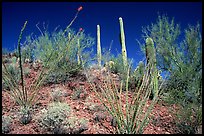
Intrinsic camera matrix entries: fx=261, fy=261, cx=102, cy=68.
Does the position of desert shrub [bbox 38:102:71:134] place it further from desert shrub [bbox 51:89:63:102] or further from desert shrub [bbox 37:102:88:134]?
desert shrub [bbox 51:89:63:102]

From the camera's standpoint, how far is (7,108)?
846 centimetres

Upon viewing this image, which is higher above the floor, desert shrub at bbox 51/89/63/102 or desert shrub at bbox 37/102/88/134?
desert shrub at bbox 51/89/63/102

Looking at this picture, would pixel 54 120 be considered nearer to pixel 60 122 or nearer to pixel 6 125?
pixel 60 122

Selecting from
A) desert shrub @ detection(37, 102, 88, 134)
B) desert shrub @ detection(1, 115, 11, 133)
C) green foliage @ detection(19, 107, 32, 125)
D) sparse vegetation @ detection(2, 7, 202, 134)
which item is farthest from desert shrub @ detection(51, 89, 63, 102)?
desert shrub @ detection(1, 115, 11, 133)

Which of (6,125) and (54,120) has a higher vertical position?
(54,120)

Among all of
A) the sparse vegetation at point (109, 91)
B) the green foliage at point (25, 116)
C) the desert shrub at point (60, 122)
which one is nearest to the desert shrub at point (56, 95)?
the sparse vegetation at point (109, 91)

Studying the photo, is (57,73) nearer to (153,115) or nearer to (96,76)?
(96,76)

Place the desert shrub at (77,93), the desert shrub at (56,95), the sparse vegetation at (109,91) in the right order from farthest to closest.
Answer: the desert shrub at (77,93) → the desert shrub at (56,95) → the sparse vegetation at (109,91)

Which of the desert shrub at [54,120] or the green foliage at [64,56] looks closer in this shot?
the desert shrub at [54,120]

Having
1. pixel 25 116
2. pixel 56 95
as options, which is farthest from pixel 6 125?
pixel 56 95

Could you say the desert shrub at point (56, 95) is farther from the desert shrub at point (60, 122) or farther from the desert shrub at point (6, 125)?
the desert shrub at point (6, 125)

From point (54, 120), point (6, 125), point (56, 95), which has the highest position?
point (56, 95)

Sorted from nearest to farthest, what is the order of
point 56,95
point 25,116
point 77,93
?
point 25,116 → point 56,95 → point 77,93

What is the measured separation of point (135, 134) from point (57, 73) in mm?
6375
